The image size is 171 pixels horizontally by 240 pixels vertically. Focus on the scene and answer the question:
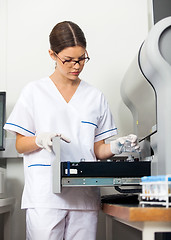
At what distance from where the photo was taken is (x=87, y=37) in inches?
95.7

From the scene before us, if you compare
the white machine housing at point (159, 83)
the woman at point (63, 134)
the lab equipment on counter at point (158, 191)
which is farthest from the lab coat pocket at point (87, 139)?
the lab equipment on counter at point (158, 191)

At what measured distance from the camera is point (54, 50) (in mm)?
1728

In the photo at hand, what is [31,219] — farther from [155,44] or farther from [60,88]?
[155,44]

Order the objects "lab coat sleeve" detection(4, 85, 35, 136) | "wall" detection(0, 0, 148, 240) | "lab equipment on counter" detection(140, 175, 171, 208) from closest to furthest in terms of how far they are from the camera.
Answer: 1. "lab equipment on counter" detection(140, 175, 171, 208)
2. "lab coat sleeve" detection(4, 85, 35, 136)
3. "wall" detection(0, 0, 148, 240)

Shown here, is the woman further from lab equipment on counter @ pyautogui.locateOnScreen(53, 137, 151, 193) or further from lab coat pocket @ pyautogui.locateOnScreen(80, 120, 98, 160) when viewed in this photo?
lab equipment on counter @ pyautogui.locateOnScreen(53, 137, 151, 193)

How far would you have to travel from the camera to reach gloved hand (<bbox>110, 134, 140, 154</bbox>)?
5.32 ft

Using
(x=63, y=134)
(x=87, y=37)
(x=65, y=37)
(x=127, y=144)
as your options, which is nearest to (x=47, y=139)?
(x=63, y=134)

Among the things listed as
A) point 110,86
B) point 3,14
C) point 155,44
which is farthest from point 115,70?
point 155,44

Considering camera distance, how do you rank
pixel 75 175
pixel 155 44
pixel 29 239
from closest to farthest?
pixel 75 175, pixel 155 44, pixel 29 239

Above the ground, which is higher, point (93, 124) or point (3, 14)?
point (3, 14)

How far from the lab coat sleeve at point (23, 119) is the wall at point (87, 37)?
66cm

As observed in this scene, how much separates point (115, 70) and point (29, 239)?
1.13m

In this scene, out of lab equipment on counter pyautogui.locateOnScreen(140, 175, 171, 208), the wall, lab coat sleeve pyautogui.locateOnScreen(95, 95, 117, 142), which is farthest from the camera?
the wall

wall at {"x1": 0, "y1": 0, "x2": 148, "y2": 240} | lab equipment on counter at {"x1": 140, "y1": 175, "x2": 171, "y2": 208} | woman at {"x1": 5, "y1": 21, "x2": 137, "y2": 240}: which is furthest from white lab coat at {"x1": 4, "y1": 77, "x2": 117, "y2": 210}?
wall at {"x1": 0, "y1": 0, "x2": 148, "y2": 240}
